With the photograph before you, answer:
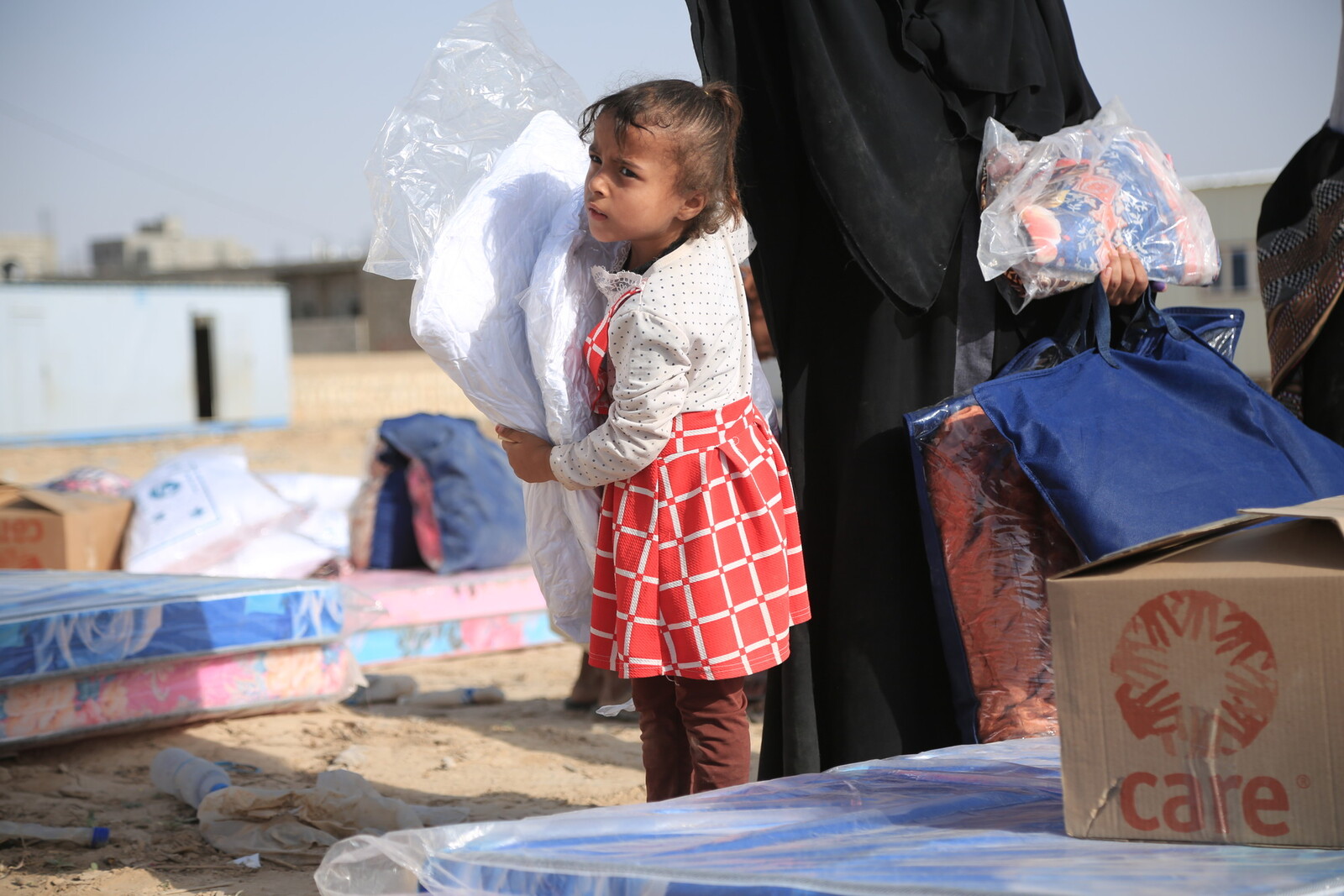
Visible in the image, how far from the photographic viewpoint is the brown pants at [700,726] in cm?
200

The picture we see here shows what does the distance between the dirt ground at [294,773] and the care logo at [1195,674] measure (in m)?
1.55

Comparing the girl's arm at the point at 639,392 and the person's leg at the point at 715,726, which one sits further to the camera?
the person's leg at the point at 715,726

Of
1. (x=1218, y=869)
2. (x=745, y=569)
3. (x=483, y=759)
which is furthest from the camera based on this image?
(x=483, y=759)

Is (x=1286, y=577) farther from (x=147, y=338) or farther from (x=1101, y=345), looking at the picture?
(x=147, y=338)

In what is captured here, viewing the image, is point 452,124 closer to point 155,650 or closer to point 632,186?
point 632,186

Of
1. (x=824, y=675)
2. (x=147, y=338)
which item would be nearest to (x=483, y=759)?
(x=824, y=675)

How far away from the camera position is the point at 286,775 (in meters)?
3.12

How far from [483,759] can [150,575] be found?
123 cm

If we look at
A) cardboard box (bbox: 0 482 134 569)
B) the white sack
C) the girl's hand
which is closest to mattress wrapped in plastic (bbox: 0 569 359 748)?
cardboard box (bbox: 0 482 134 569)

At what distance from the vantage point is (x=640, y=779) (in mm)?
3225

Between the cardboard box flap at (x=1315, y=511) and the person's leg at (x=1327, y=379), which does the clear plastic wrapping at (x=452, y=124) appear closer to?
the cardboard box flap at (x=1315, y=511)

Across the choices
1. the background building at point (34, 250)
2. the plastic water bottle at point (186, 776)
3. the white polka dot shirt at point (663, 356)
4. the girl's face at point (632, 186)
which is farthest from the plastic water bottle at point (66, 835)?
the background building at point (34, 250)

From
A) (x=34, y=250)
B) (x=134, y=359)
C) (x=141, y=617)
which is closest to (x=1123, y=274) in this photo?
(x=141, y=617)

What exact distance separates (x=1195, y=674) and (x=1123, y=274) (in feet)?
3.34
